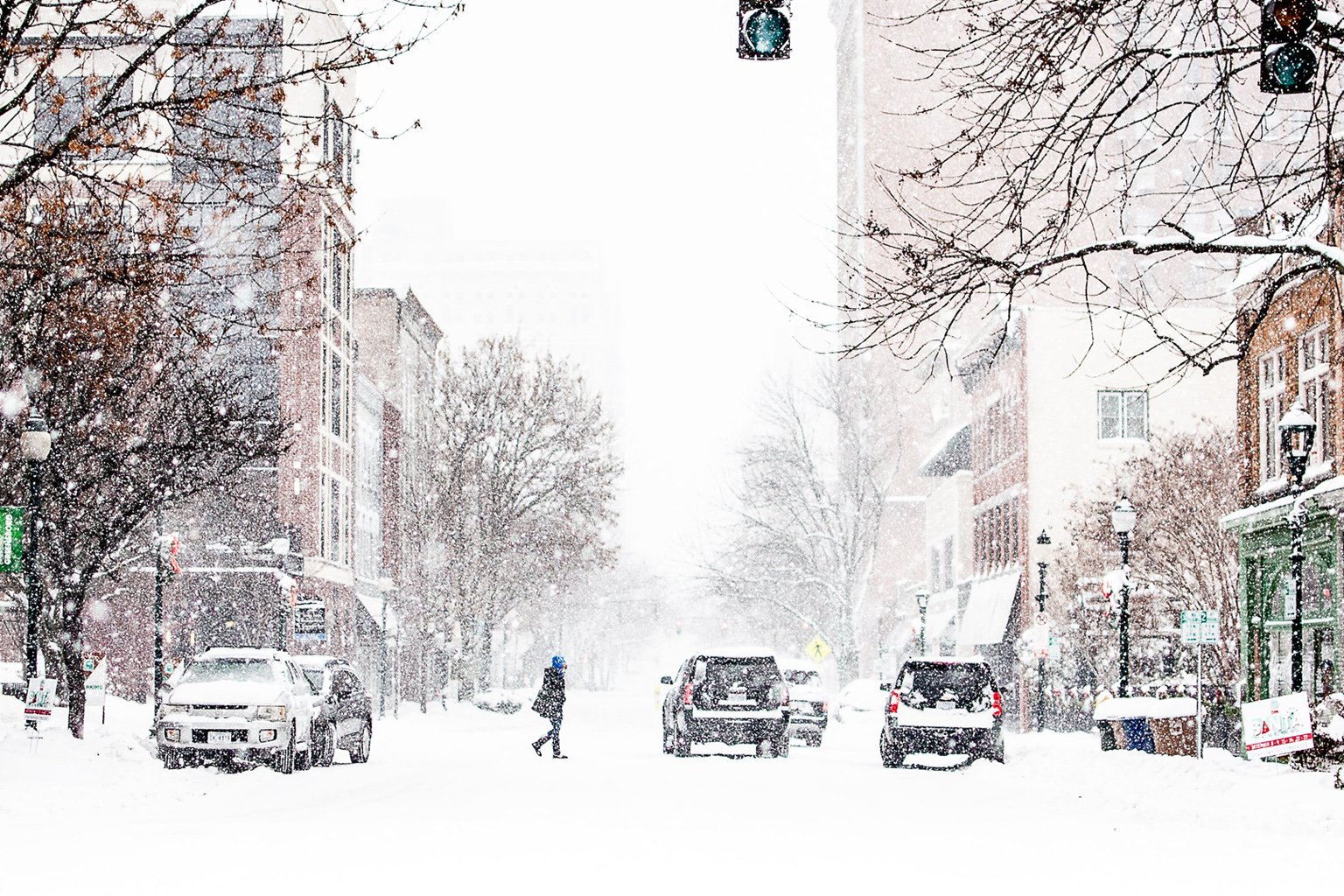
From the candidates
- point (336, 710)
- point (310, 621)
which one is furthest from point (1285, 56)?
point (310, 621)

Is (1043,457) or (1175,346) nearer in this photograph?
(1175,346)

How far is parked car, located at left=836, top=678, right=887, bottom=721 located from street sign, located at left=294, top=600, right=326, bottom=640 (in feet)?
51.3

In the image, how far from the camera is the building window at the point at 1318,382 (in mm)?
29469

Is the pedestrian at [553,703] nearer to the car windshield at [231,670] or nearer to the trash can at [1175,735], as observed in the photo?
the car windshield at [231,670]

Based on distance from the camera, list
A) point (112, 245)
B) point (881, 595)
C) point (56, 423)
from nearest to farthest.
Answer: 1. point (112, 245)
2. point (56, 423)
3. point (881, 595)

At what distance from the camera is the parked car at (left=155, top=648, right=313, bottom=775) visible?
24422 mm

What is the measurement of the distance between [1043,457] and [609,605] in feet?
243

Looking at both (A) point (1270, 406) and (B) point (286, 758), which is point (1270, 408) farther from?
(B) point (286, 758)

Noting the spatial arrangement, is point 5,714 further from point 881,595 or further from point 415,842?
point 881,595

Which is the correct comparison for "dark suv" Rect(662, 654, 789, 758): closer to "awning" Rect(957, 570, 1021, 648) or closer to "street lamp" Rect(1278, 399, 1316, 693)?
"street lamp" Rect(1278, 399, 1316, 693)

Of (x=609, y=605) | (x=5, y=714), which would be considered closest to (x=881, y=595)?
(x=609, y=605)

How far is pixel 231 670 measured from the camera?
84.1ft

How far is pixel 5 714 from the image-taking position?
1137 inches

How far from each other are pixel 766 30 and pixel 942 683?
1928cm
